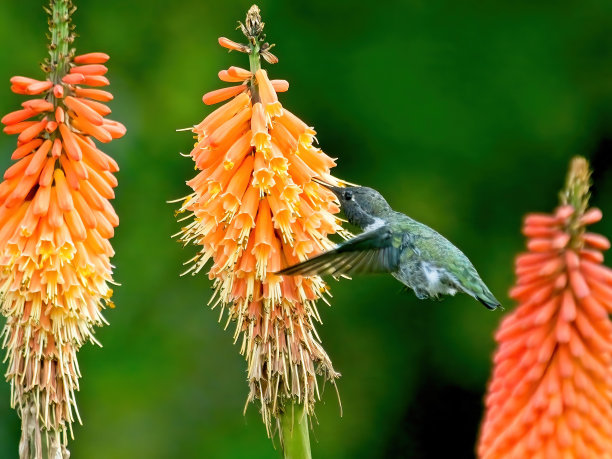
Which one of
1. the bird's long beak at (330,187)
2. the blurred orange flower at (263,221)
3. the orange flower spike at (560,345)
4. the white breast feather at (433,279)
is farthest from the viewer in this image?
the white breast feather at (433,279)

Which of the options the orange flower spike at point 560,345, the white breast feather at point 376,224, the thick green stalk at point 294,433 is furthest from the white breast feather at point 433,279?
the orange flower spike at point 560,345

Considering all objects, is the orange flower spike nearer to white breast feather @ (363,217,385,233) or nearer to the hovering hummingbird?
the hovering hummingbird

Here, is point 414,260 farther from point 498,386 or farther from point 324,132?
point 324,132

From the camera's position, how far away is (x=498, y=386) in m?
3.04

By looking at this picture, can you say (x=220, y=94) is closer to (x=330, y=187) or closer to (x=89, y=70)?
(x=89, y=70)

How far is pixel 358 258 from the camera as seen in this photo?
4.68 metres

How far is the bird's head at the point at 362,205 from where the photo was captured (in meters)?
5.07

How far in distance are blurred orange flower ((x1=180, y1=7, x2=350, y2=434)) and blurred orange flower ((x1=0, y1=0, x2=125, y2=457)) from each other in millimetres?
435

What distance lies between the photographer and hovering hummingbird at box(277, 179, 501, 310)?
491cm

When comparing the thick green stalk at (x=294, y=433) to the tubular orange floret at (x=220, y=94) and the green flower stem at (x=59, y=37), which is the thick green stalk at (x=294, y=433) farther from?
the green flower stem at (x=59, y=37)

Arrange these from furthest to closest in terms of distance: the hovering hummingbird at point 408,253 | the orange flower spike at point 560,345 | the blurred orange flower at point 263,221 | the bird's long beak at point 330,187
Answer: the hovering hummingbird at point 408,253
the bird's long beak at point 330,187
the blurred orange flower at point 263,221
the orange flower spike at point 560,345

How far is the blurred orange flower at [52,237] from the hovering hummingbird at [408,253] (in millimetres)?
1050

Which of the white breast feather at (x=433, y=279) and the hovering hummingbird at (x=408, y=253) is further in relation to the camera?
the white breast feather at (x=433, y=279)

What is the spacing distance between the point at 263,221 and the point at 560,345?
1765 mm
